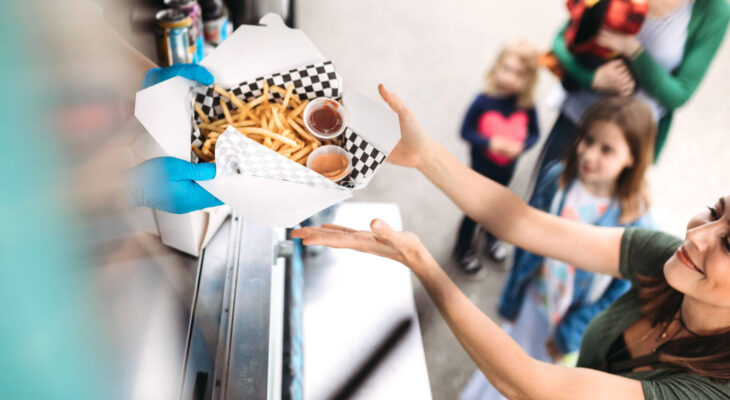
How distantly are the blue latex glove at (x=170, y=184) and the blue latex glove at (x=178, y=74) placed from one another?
11.2 inches

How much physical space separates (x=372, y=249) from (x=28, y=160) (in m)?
0.95

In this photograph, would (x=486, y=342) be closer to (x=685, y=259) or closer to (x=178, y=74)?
(x=685, y=259)

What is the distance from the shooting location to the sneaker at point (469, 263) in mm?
3207

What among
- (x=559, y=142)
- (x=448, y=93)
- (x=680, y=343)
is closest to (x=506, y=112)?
(x=559, y=142)

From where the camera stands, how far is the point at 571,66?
102 inches

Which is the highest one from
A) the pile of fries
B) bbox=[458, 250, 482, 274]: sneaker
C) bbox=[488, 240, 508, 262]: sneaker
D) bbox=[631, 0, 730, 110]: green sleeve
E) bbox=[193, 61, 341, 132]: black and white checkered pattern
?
bbox=[631, 0, 730, 110]: green sleeve

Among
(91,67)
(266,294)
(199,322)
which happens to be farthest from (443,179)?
(91,67)

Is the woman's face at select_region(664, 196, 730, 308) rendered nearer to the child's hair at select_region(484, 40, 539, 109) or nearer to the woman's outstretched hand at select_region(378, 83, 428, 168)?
the woman's outstretched hand at select_region(378, 83, 428, 168)

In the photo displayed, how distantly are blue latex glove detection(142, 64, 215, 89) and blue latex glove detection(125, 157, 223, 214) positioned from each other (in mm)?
284

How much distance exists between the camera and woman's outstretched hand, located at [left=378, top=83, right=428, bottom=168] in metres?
1.58

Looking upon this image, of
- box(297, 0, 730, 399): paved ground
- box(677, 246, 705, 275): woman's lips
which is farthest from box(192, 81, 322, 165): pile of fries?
box(297, 0, 730, 399): paved ground

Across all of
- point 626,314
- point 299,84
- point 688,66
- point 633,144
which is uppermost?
point 688,66

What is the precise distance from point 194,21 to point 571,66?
1.99 metres

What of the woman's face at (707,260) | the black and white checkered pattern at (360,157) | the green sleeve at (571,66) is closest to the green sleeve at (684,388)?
the woman's face at (707,260)
